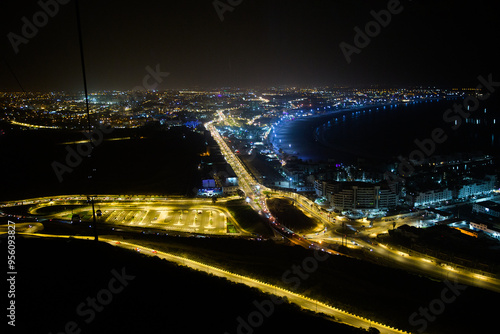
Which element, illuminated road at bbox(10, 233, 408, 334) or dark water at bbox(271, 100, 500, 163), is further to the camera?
dark water at bbox(271, 100, 500, 163)

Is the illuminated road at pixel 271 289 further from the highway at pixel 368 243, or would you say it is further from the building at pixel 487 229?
the building at pixel 487 229

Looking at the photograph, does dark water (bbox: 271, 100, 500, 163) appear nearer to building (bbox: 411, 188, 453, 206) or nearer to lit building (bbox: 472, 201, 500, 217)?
building (bbox: 411, 188, 453, 206)

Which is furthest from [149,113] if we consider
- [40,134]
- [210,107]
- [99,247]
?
[99,247]

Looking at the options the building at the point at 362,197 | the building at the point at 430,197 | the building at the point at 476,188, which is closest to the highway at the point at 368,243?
the building at the point at 362,197

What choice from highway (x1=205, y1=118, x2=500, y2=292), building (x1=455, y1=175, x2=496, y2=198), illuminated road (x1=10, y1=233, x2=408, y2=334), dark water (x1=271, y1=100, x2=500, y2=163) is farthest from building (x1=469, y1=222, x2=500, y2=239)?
dark water (x1=271, y1=100, x2=500, y2=163)

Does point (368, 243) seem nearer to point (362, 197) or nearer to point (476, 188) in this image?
point (362, 197)

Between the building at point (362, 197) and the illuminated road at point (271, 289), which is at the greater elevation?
the building at point (362, 197)
